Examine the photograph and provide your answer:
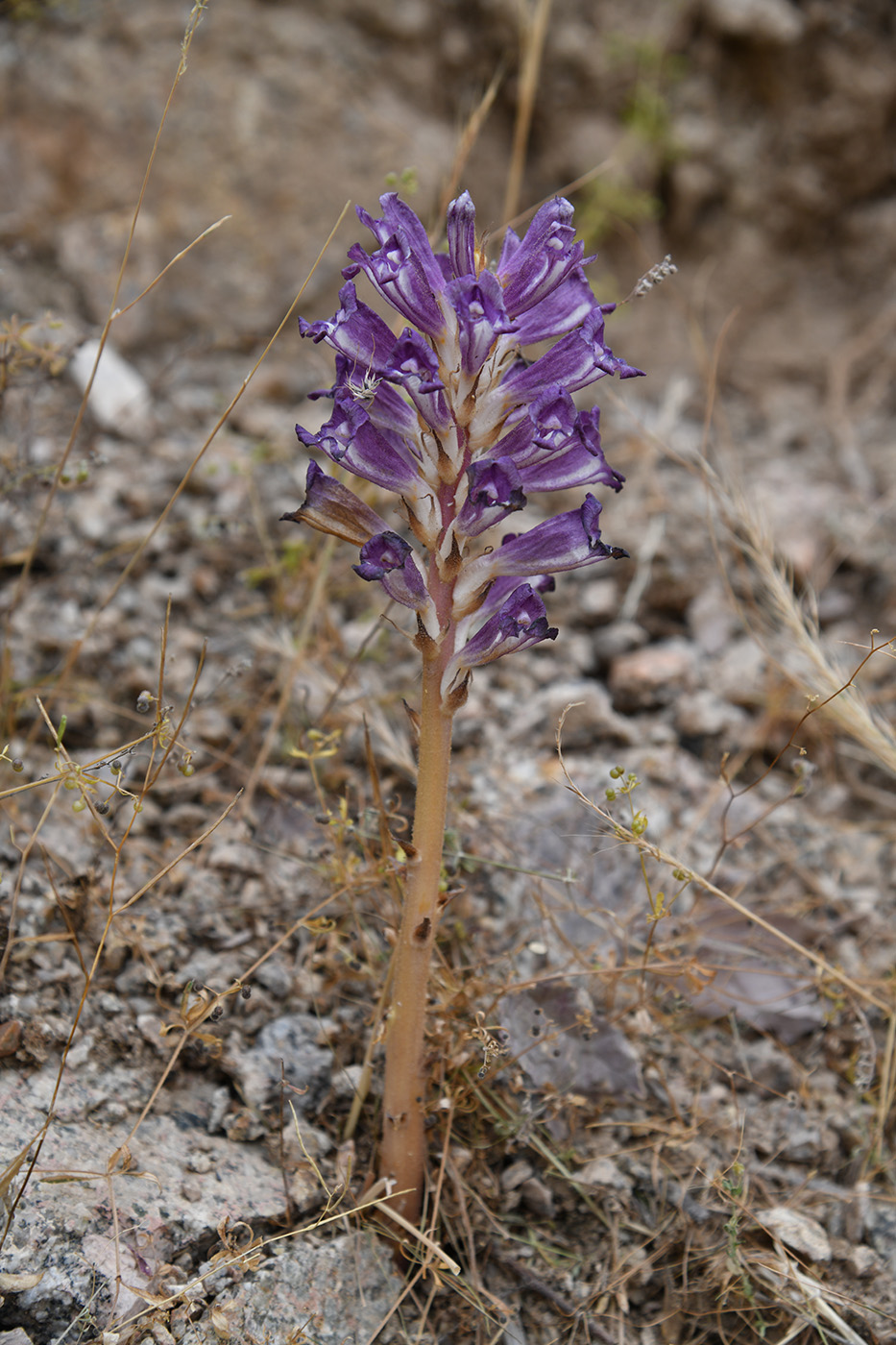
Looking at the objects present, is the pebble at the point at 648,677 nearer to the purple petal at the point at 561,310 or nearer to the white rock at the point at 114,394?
the purple petal at the point at 561,310

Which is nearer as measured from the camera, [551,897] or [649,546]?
[551,897]

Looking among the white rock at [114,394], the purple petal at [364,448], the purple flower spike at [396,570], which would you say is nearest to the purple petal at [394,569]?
the purple flower spike at [396,570]

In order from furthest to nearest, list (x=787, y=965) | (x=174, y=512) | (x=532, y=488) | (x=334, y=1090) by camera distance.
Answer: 1. (x=174, y=512)
2. (x=787, y=965)
3. (x=334, y=1090)
4. (x=532, y=488)

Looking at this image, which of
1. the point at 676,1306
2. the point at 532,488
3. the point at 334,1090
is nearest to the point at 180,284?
the point at 532,488

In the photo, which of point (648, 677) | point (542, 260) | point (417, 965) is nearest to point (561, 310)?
point (542, 260)

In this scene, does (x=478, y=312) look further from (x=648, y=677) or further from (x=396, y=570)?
(x=648, y=677)

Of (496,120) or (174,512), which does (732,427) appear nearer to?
(496,120)
